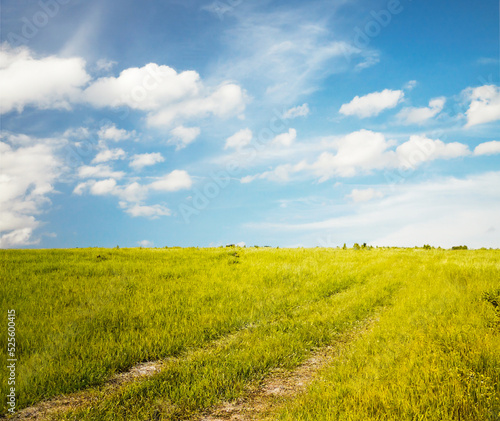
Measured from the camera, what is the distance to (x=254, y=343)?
26.7ft

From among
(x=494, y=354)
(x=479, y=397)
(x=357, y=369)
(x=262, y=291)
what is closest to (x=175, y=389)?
(x=357, y=369)

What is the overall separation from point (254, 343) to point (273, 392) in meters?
2.18

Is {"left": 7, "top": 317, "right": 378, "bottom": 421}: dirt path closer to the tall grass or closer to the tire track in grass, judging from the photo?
the tire track in grass

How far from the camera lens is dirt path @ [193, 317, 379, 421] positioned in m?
5.22

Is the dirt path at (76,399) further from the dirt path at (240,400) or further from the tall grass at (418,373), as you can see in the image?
the tall grass at (418,373)

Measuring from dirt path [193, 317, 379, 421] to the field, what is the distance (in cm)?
8

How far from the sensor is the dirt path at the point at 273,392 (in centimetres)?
522

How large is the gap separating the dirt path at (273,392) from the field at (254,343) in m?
0.08

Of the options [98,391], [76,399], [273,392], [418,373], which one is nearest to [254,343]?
[273,392]

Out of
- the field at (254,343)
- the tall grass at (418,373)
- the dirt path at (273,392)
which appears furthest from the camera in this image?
the field at (254,343)

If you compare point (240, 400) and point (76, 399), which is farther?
point (76, 399)

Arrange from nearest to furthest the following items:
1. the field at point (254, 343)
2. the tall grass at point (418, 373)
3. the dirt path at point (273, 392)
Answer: the tall grass at point (418, 373) → the dirt path at point (273, 392) → the field at point (254, 343)

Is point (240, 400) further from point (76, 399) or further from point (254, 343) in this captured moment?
point (76, 399)

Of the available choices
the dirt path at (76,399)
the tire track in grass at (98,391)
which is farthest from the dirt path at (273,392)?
the dirt path at (76,399)
